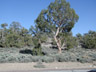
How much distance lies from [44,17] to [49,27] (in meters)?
1.85

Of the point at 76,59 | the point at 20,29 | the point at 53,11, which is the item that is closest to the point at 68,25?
the point at 53,11

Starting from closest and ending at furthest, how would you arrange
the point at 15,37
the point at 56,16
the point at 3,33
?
1. the point at 56,16
2. the point at 15,37
3. the point at 3,33

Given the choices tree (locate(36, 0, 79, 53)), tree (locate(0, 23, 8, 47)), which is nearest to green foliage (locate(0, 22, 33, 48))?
tree (locate(0, 23, 8, 47))

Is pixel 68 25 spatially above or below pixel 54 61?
above

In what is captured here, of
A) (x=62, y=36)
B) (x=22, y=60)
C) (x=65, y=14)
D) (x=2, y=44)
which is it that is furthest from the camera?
(x=2, y=44)

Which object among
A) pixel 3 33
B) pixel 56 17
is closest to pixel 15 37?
pixel 3 33

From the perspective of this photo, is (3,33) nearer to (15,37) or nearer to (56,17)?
(15,37)

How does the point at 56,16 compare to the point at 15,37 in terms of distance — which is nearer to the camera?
the point at 56,16

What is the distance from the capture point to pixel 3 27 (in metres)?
46.3

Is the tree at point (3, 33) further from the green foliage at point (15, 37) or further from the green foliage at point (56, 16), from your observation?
the green foliage at point (56, 16)

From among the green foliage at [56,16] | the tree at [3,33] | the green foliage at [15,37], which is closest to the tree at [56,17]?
the green foliage at [56,16]

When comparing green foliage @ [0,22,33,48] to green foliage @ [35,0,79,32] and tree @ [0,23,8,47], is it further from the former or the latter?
green foliage @ [35,0,79,32]

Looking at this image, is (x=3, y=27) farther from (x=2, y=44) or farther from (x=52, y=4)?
(x=52, y=4)

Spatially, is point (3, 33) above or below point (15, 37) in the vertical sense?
above
